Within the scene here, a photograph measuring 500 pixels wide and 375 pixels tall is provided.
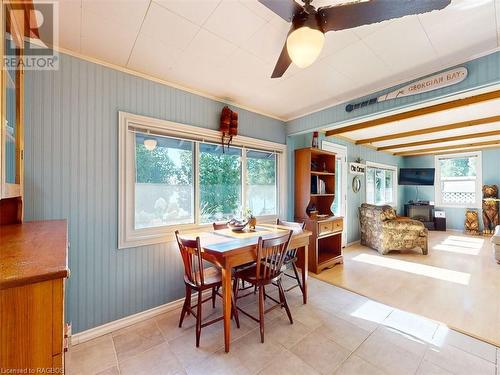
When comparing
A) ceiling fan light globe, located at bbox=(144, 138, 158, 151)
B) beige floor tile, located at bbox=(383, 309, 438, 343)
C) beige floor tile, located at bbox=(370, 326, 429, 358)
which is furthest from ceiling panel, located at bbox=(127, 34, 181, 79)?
beige floor tile, located at bbox=(383, 309, 438, 343)

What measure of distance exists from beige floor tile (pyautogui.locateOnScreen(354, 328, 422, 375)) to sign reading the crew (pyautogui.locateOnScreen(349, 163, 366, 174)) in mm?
3617

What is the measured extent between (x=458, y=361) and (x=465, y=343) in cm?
30

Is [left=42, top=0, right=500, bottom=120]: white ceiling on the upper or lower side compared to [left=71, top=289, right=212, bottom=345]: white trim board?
upper

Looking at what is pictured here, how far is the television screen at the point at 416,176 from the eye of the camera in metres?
6.75

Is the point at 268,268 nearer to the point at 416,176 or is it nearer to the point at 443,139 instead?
the point at 443,139

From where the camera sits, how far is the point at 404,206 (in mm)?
7270

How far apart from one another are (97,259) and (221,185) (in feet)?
5.09

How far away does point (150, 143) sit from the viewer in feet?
7.77

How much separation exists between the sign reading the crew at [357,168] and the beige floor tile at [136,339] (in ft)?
14.9

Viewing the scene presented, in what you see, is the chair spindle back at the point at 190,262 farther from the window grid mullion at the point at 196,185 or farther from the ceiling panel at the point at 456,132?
the ceiling panel at the point at 456,132

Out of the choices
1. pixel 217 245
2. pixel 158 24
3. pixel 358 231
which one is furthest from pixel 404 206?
pixel 158 24

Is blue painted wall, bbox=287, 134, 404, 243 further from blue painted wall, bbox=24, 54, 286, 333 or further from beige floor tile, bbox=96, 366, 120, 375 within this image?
beige floor tile, bbox=96, 366, 120, 375

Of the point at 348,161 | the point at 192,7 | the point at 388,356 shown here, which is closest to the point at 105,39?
the point at 192,7

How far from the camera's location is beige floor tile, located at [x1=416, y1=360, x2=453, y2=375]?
1.53m
